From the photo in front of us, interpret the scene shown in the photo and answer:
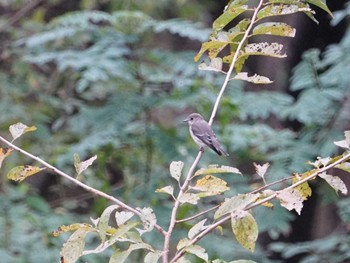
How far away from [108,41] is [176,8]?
2.46 meters

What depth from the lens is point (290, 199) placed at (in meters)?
1.67

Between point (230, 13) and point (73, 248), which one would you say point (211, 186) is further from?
point (230, 13)

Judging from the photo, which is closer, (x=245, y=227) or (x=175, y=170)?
(x=245, y=227)

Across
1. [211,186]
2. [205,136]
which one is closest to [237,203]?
[211,186]

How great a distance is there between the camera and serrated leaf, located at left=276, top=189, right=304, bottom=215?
166 cm

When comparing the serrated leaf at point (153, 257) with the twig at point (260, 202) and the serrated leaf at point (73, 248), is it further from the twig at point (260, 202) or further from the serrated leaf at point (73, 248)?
the serrated leaf at point (73, 248)

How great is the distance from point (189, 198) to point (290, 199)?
0.21 meters

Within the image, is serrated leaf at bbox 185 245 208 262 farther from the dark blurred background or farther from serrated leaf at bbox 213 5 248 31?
the dark blurred background

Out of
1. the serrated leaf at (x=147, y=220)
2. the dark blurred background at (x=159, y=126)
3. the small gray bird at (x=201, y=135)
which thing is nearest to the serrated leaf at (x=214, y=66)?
the serrated leaf at (x=147, y=220)

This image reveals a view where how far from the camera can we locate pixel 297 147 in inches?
172

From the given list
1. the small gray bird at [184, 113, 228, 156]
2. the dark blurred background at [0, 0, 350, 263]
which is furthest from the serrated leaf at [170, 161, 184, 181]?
the dark blurred background at [0, 0, 350, 263]

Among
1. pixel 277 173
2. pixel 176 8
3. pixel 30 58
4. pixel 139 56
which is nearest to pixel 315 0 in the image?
pixel 277 173

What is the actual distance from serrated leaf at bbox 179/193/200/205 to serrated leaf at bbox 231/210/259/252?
14cm

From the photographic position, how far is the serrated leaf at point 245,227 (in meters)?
1.59
